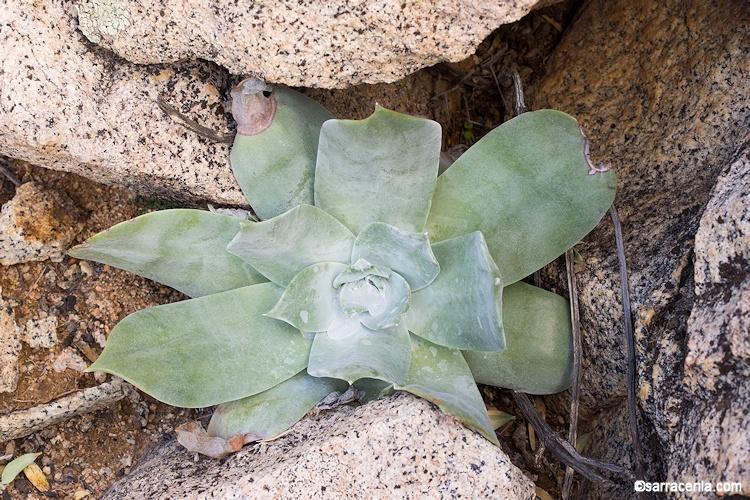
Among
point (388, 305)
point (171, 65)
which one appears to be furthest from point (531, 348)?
point (171, 65)

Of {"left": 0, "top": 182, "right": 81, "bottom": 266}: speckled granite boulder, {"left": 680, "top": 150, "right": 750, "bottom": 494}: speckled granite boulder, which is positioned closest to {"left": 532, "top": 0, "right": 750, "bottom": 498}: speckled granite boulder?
{"left": 680, "top": 150, "right": 750, "bottom": 494}: speckled granite boulder

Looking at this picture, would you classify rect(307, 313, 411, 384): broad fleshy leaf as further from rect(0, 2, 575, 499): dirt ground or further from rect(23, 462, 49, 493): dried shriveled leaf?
rect(23, 462, 49, 493): dried shriveled leaf

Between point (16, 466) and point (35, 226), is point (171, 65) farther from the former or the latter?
point (16, 466)

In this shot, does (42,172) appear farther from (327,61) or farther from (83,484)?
(327,61)

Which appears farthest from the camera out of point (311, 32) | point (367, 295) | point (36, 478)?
point (36, 478)

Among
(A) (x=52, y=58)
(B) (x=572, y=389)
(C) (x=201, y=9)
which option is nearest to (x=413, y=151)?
(C) (x=201, y=9)

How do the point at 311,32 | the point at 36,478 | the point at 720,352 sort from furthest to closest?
the point at 36,478 → the point at 311,32 → the point at 720,352
